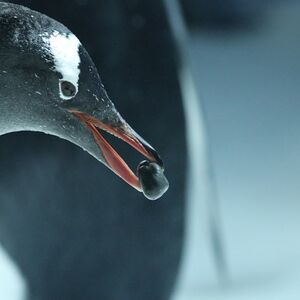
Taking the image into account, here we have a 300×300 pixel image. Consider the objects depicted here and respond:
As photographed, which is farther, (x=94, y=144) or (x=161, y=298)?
(x=161, y=298)

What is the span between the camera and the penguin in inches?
24.2

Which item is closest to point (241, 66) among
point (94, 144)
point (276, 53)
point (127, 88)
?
point (276, 53)

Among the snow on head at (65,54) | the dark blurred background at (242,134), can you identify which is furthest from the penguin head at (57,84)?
the dark blurred background at (242,134)

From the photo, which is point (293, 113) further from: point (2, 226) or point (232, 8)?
point (2, 226)

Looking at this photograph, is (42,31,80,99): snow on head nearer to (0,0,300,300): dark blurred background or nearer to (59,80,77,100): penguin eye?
(59,80,77,100): penguin eye

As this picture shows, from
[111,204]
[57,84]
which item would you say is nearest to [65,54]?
[57,84]

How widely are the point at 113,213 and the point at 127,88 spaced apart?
97mm

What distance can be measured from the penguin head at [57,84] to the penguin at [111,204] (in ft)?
0.91

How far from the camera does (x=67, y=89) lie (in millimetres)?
312

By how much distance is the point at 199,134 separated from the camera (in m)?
0.65

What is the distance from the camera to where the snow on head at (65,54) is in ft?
1.01

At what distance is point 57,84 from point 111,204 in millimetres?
327

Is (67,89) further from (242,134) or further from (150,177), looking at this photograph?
(242,134)

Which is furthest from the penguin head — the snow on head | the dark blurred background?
the dark blurred background
